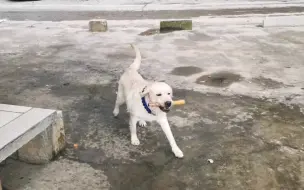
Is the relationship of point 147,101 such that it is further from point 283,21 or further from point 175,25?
point 283,21

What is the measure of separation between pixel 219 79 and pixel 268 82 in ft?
2.36

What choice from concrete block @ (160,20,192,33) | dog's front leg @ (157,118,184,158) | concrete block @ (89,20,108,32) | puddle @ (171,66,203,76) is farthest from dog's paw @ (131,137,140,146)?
concrete block @ (89,20,108,32)

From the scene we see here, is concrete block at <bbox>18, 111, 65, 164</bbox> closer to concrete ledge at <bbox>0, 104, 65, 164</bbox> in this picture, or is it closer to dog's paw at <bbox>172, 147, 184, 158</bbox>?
concrete ledge at <bbox>0, 104, 65, 164</bbox>

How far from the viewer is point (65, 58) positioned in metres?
7.38

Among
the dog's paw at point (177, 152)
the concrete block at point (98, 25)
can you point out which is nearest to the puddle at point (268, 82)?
the dog's paw at point (177, 152)

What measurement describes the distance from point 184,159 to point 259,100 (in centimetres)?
184

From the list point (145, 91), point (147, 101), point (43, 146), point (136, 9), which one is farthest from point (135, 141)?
point (136, 9)

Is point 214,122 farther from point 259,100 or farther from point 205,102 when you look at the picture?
point 259,100

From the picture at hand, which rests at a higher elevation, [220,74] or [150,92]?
[150,92]

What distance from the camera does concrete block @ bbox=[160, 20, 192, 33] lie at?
9469 mm

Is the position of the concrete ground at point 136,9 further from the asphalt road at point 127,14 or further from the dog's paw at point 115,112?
the dog's paw at point 115,112

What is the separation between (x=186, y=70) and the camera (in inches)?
256

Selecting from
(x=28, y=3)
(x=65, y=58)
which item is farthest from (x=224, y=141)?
(x=28, y=3)

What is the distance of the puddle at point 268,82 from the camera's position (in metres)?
5.68
